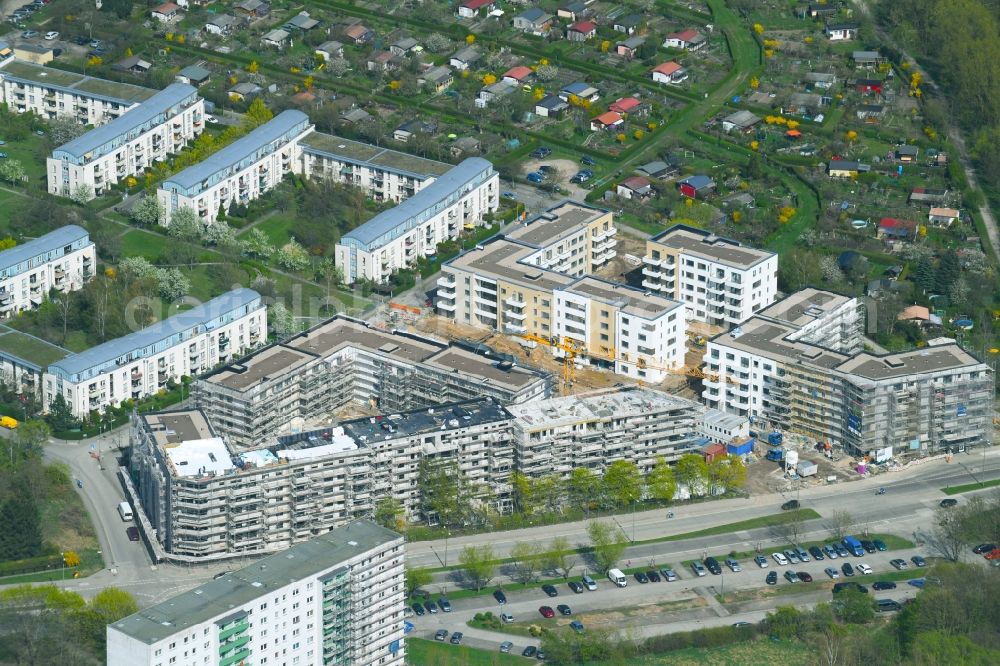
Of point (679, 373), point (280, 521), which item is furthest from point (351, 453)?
point (679, 373)

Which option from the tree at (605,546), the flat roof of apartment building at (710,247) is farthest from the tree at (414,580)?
the flat roof of apartment building at (710,247)

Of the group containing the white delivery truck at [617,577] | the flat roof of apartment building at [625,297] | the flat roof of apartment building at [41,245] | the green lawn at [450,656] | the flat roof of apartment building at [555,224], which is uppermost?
the flat roof of apartment building at [625,297]

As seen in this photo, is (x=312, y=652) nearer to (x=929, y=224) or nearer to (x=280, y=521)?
(x=280, y=521)

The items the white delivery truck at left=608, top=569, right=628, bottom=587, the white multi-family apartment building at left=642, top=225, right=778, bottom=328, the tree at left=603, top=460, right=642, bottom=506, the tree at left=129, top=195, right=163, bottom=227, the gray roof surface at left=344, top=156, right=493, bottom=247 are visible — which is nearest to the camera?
the white delivery truck at left=608, top=569, right=628, bottom=587

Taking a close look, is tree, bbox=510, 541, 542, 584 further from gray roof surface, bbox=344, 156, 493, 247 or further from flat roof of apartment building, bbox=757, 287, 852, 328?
gray roof surface, bbox=344, 156, 493, 247

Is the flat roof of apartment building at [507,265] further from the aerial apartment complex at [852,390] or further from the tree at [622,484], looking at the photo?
the tree at [622,484]

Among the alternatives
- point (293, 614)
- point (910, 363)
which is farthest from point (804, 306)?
point (293, 614)

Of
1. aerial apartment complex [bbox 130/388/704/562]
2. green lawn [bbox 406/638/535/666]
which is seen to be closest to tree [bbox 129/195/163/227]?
aerial apartment complex [bbox 130/388/704/562]
